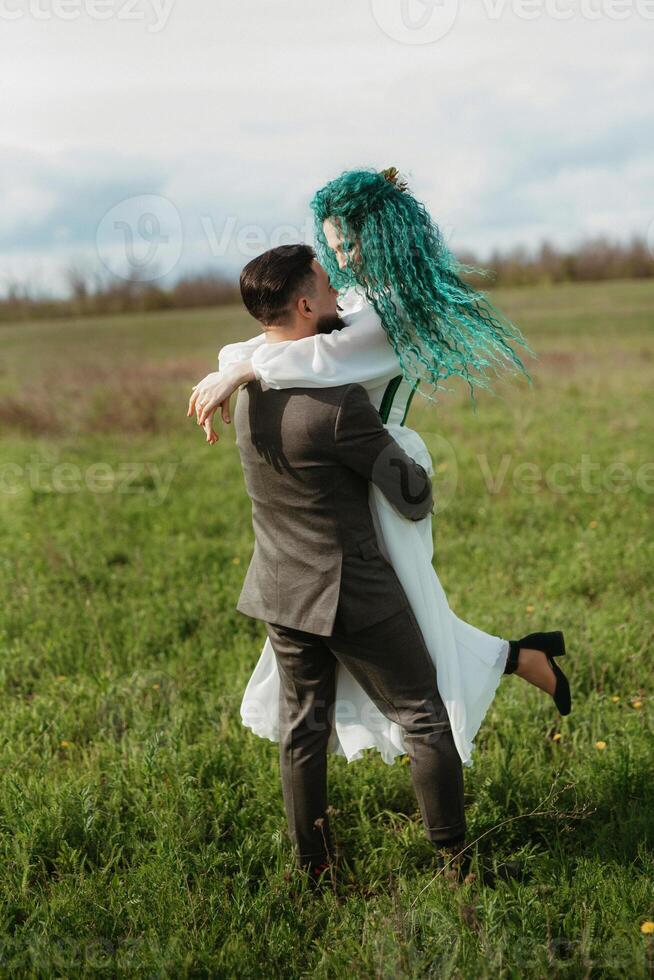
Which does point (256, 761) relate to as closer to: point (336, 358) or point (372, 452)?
point (372, 452)

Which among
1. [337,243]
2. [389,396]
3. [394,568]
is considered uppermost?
[337,243]

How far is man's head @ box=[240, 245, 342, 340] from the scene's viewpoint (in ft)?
8.27

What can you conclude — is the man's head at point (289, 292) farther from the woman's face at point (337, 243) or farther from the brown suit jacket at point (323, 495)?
the brown suit jacket at point (323, 495)

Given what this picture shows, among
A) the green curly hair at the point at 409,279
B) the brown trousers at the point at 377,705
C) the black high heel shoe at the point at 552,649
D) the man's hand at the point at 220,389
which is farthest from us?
the black high heel shoe at the point at 552,649

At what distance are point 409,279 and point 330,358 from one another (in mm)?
310

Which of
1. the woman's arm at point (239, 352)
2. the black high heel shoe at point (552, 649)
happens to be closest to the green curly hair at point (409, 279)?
the woman's arm at point (239, 352)

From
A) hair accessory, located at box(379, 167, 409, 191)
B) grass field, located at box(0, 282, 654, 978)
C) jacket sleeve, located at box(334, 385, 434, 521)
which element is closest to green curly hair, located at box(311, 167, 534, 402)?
hair accessory, located at box(379, 167, 409, 191)

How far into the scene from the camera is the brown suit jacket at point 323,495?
2535 mm

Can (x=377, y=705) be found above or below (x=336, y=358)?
below

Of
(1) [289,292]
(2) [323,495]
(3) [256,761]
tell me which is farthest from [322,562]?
(3) [256,761]

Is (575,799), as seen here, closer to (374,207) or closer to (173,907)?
(173,907)

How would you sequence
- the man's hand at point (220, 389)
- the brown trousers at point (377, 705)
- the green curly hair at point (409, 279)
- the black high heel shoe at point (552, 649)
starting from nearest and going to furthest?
the green curly hair at point (409, 279) < the man's hand at point (220, 389) < the brown trousers at point (377, 705) < the black high heel shoe at point (552, 649)

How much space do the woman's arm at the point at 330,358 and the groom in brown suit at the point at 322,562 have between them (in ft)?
0.17

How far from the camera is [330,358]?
8.23ft
